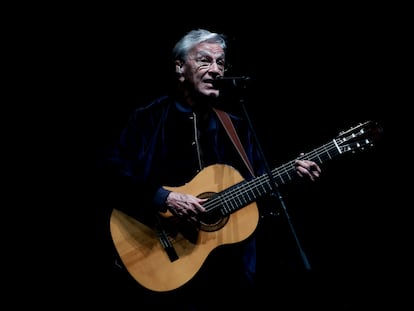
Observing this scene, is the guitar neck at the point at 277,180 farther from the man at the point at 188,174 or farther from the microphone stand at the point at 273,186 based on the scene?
the microphone stand at the point at 273,186

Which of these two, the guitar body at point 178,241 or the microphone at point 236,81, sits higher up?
the microphone at point 236,81

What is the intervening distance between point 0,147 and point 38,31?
0.95 m

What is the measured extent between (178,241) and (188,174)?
0.47 metres

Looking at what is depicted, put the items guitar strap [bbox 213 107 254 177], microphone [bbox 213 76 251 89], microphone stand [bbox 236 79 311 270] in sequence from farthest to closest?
guitar strap [bbox 213 107 254 177] → microphone [bbox 213 76 251 89] → microphone stand [bbox 236 79 311 270]

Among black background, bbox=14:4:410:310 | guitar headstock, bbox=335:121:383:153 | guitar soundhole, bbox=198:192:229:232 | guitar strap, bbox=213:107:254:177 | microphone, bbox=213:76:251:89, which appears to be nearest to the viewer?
microphone, bbox=213:76:251:89

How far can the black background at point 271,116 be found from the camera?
2.52 meters

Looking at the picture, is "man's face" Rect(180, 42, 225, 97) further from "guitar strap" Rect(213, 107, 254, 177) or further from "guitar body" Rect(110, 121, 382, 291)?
"guitar body" Rect(110, 121, 382, 291)

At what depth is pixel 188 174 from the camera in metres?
2.28

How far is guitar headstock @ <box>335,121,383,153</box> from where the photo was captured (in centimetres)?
195

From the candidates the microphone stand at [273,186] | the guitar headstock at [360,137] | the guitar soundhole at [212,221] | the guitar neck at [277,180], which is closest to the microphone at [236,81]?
the microphone stand at [273,186]

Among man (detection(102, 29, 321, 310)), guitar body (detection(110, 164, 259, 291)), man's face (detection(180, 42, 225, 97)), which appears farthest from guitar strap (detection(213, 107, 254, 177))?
guitar body (detection(110, 164, 259, 291))

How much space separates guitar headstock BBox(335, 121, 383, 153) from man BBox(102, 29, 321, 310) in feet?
0.72

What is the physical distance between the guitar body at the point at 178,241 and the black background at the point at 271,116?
0.63 m

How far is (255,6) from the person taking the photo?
2.98 meters
